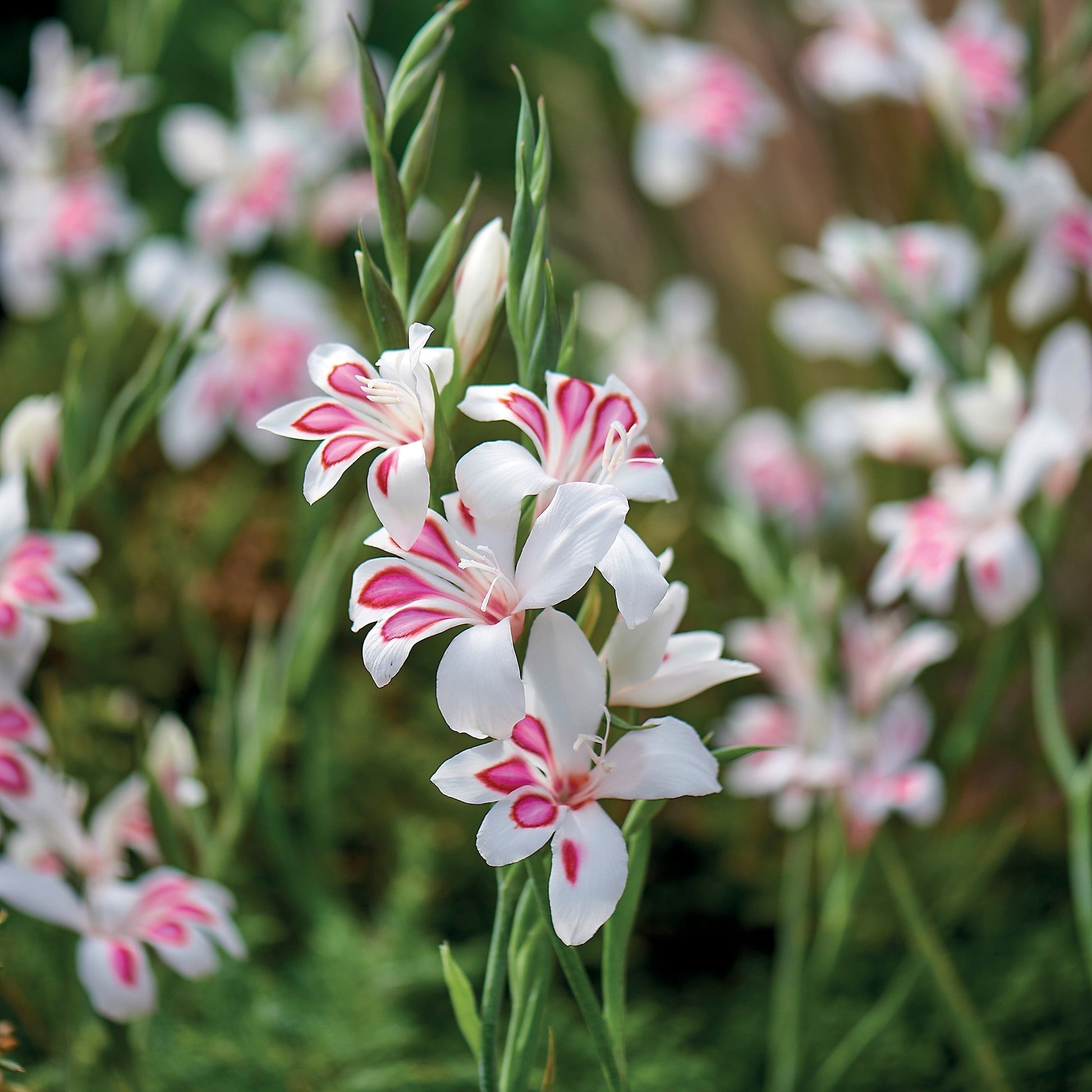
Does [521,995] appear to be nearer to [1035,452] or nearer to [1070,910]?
[1035,452]

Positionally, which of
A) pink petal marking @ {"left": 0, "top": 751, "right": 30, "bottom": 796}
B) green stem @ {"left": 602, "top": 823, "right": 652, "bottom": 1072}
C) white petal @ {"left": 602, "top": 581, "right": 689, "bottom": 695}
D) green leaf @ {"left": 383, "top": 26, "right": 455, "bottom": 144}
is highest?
green leaf @ {"left": 383, "top": 26, "right": 455, "bottom": 144}

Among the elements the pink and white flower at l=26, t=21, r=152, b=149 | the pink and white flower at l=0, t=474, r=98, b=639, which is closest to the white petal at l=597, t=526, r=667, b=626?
the pink and white flower at l=0, t=474, r=98, b=639

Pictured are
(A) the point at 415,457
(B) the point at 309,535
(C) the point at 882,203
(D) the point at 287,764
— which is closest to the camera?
(A) the point at 415,457

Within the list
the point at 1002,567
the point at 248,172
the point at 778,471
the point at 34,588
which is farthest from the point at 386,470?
the point at 778,471

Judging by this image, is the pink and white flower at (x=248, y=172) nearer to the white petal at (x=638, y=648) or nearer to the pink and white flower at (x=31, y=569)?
the pink and white flower at (x=31, y=569)

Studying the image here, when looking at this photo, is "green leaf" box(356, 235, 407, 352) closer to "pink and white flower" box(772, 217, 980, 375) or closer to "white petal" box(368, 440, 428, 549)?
"white petal" box(368, 440, 428, 549)

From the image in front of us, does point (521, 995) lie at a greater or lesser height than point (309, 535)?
greater

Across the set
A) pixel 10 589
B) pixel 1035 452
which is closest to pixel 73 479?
pixel 10 589
